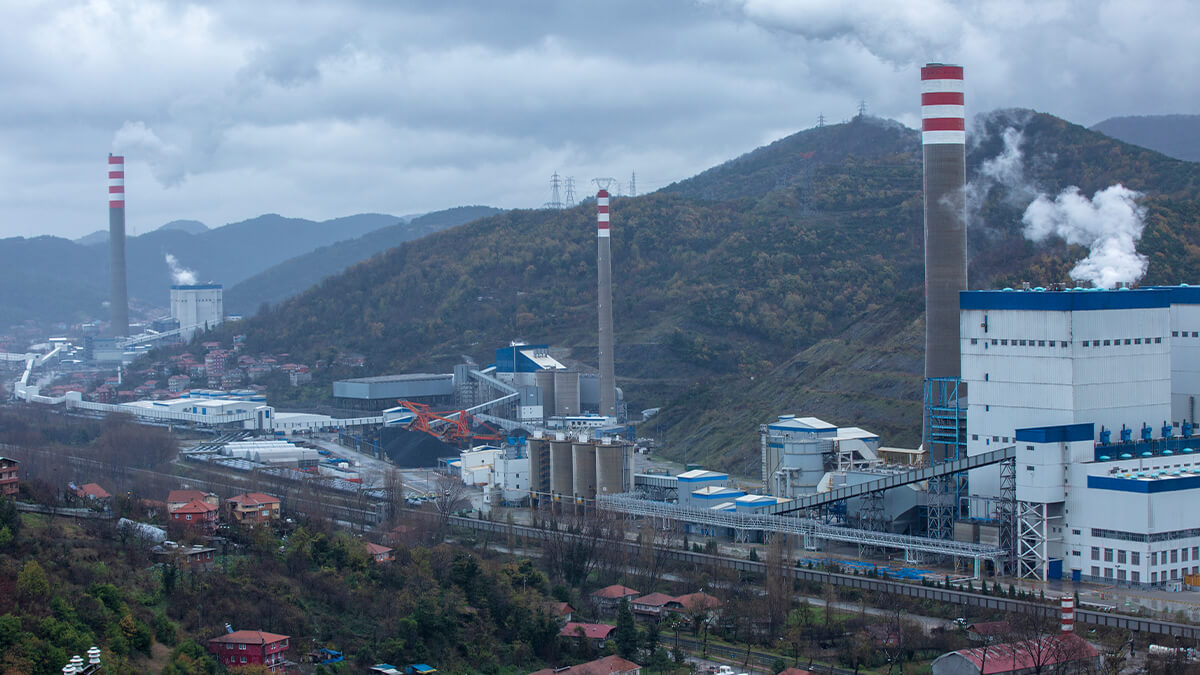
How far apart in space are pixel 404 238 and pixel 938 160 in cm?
12048

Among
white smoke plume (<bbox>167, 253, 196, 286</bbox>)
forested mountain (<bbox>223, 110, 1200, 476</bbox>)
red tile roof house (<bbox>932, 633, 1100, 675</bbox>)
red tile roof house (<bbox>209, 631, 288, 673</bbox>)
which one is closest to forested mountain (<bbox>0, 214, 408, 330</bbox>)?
white smoke plume (<bbox>167, 253, 196, 286</bbox>)

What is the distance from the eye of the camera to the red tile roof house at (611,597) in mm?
28844

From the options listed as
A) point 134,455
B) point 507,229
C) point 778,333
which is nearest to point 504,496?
point 134,455

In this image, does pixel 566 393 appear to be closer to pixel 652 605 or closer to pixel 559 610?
pixel 652 605

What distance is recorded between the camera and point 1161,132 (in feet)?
382

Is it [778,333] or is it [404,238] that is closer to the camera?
[778,333]

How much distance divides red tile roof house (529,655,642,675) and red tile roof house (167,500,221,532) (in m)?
9.95

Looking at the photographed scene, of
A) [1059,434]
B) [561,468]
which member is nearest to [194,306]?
[561,468]

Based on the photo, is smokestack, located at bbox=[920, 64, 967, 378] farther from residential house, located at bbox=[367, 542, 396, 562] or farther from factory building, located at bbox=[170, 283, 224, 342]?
factory building, located at bbox=[170, 283, 224, 342]

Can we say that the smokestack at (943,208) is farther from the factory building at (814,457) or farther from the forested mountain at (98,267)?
the forested mountain at (98,267)

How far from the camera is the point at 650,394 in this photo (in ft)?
205

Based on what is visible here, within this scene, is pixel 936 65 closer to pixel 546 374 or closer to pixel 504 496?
pixel 504 496

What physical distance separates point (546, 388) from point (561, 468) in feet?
56.8

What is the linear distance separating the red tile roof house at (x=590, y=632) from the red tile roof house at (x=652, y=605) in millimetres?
1567
